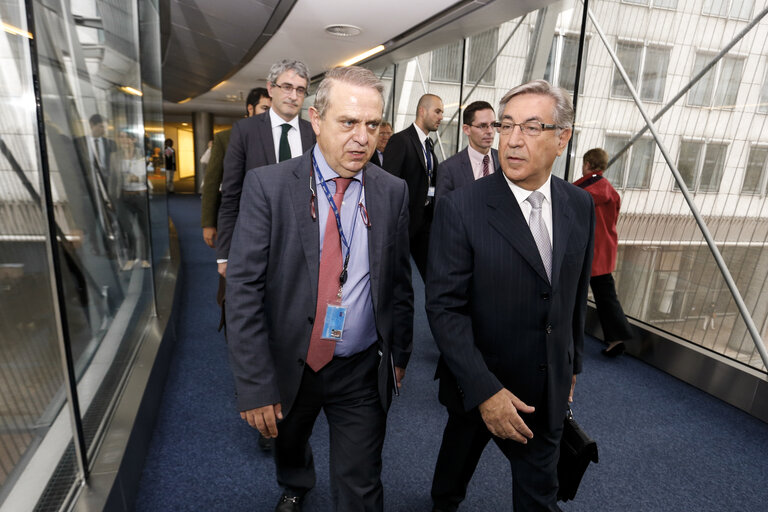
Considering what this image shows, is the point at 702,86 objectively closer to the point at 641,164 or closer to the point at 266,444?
the point at 641,164

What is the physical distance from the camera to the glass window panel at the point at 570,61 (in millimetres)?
4578

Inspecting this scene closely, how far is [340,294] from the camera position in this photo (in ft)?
4.95

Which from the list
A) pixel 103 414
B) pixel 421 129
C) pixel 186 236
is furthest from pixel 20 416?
pixel 186 236

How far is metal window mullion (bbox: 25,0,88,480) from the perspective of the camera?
1456 millimetres

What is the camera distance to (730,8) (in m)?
3.33

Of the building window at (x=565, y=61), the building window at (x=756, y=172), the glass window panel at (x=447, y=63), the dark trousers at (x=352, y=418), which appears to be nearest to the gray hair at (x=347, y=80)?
the dark trousers at (x=352, y=418)

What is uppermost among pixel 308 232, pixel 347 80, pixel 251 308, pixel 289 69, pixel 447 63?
pixel 447 63

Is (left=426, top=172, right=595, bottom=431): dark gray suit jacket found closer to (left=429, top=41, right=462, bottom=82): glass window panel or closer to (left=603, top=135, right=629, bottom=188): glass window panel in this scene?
(left=603, top=135, right=629, bottom=188): glass window panel

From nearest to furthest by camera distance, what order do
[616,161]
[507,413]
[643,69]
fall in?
[507,413] → [643,69] → [616,161]

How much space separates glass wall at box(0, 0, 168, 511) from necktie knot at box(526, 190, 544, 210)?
5.05ft

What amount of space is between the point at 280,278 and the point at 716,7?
3.86m

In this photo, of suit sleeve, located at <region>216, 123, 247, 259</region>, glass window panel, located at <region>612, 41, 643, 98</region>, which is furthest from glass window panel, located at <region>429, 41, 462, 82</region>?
suit sleeve, located at <region>216, 123, 247, 259</region>

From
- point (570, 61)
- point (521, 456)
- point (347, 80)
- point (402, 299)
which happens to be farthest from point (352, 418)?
point (570, 61)

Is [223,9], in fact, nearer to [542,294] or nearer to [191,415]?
[191,415]
